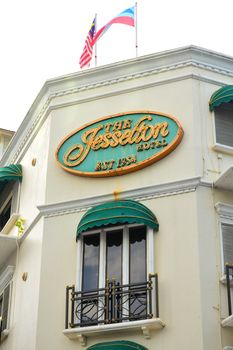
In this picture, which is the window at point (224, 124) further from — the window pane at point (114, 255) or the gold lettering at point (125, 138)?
the window pane at point (114, 255)

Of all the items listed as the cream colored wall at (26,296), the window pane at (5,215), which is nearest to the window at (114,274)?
the cream colored wall at (26,296)

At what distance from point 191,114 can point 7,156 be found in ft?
22.4

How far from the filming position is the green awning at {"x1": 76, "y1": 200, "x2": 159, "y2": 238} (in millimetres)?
15883

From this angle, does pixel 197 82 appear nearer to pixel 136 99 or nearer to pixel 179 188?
pixel 136 99

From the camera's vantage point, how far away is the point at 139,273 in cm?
1575

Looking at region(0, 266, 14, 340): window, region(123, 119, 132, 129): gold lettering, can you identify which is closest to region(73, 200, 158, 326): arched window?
region(123, 119, 132, 129): gold lettering

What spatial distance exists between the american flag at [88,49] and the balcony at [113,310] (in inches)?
279

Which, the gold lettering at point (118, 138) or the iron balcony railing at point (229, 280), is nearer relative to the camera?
the iron balcony railing at point (229, 280)

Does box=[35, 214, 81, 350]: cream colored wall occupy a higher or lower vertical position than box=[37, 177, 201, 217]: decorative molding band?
lower

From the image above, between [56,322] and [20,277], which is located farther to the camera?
[20,277]

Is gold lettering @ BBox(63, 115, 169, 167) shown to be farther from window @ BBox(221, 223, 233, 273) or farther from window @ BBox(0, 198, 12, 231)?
window @ BBox(0, 198, 12, 231)

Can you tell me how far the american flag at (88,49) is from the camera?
65.6ft

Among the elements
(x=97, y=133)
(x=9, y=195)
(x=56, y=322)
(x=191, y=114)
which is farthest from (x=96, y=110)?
(x=56, y=322)

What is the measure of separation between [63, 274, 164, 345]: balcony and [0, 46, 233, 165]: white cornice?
5.34m
